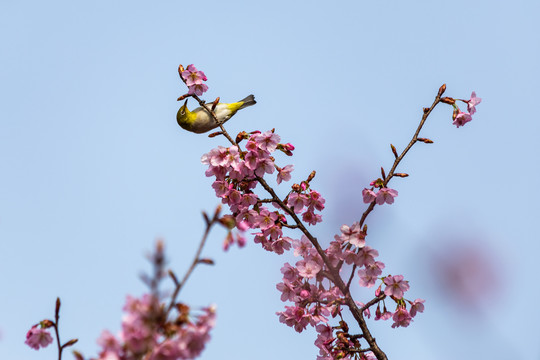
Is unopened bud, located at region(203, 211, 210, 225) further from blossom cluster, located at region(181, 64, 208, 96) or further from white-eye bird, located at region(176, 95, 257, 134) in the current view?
white-eye bird, located at region(176, 95, 257, 134)

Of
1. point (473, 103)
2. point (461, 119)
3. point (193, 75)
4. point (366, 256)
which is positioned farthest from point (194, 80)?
point (473, 103)

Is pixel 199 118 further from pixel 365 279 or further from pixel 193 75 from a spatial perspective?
pixel 365 279

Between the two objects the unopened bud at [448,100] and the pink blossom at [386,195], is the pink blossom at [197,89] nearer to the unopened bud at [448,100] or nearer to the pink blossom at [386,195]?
the pink blossom at [386,195]

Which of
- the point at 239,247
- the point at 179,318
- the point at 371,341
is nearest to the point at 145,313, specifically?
the point at 179,318

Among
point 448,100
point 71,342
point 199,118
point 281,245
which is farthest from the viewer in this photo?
point 199,118

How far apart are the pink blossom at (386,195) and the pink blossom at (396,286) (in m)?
0.76

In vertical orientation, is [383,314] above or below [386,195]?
below

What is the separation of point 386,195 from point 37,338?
344cm

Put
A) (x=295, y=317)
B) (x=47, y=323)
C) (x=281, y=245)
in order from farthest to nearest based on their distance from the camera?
(x=281, y=245) < (x=295, y=317) < (x=47, y=323)

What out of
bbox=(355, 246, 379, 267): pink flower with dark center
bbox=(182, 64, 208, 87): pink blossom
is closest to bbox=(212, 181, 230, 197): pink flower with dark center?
bbox=(182, 64, 208, 87): pink blossom

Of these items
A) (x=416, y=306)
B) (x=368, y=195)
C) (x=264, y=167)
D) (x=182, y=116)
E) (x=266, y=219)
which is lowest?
(x=416, y=306)

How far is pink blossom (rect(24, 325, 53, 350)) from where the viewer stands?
454 cm

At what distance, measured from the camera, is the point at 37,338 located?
4566 millimetres

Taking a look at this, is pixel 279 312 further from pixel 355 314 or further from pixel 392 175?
pixel 392 175
